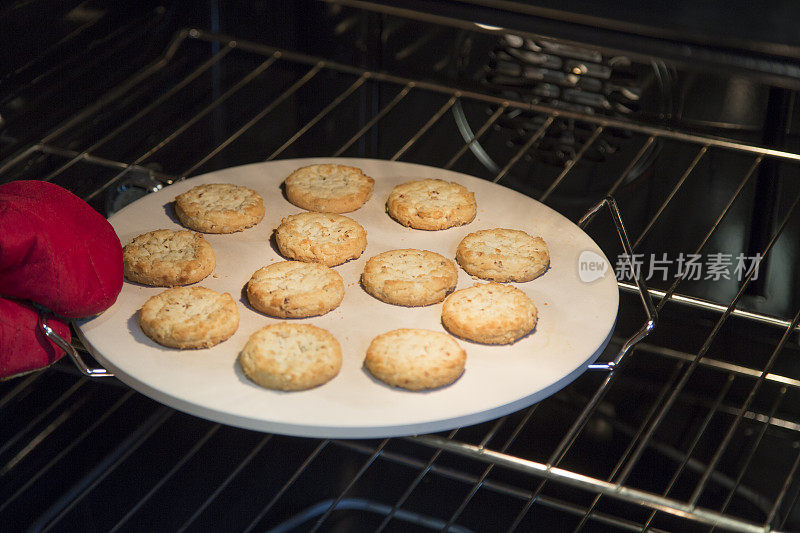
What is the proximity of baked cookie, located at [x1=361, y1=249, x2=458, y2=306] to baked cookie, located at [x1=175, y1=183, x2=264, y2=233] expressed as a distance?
0.18 meters

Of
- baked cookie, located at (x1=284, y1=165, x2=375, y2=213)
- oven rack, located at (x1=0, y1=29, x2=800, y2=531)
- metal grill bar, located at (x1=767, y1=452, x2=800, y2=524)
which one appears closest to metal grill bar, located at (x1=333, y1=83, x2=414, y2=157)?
oven rack, located at (x1=0, y1=29, x2=800, y2=531)

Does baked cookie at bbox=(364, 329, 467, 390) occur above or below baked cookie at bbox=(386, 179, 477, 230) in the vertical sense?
below

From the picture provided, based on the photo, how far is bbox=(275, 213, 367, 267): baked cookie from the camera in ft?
3.65

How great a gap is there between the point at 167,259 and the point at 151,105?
46 centimetres

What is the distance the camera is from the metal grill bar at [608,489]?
2.94 ft

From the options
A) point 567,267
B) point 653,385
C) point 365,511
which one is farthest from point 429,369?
point 653,385

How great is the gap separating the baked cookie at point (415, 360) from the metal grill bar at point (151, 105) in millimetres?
603

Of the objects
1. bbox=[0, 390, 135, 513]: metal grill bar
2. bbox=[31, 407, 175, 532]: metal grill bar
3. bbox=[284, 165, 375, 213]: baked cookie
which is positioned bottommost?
bbox=[31, 407, 175, 532]: metal grill bar

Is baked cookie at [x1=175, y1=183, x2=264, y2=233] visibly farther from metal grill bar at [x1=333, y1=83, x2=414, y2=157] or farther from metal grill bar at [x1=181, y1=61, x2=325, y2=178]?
metal grill bar at [x1=333, y1=83, x2=414, y2=157]

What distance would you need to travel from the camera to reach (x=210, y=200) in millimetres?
1188

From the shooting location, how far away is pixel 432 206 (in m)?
1.19

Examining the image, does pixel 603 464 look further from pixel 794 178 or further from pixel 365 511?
pixel 794 178

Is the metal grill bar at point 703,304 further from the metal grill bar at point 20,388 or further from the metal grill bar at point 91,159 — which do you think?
the metal grill bar at point 20,388

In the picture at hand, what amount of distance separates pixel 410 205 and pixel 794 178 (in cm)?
67
